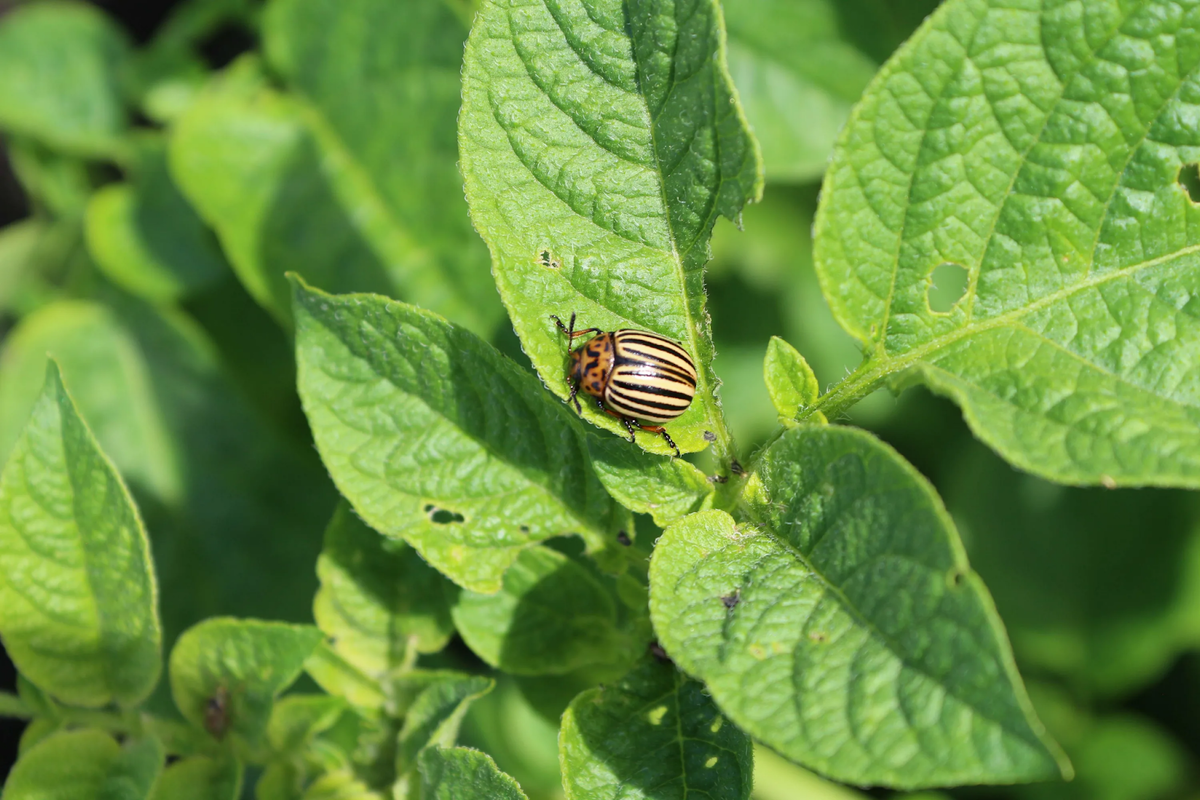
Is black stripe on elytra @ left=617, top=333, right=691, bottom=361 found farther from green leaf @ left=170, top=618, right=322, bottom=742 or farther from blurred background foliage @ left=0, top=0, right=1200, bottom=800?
blurred background foliage @ left=0, top=0, right=1200, bottom=800

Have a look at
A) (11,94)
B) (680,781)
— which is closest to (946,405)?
(680,781)

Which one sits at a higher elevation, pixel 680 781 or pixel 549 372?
pixel 549 372

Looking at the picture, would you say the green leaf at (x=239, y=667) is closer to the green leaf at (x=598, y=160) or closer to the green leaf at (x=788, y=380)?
the green leaf at (x=598, y=160)

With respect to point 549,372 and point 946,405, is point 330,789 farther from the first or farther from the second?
point 946,405

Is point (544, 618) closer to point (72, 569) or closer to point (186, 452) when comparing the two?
point (72, 569)

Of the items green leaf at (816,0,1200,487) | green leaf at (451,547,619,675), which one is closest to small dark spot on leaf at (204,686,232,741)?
green leaf at (451,547,619,675)

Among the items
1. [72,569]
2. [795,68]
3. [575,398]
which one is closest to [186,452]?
[72,569]
